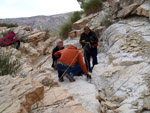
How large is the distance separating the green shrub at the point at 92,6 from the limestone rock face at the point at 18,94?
9994mm

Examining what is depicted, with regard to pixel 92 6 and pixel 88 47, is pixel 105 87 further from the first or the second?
pixel 92 6

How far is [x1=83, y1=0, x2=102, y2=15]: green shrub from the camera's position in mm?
10938

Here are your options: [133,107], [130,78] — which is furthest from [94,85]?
[133,107]

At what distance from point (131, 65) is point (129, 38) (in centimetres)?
123

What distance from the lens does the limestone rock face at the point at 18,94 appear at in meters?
1.56

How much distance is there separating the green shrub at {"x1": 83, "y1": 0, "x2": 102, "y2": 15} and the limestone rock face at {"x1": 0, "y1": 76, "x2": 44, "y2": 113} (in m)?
9.99

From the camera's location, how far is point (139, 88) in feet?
7.37

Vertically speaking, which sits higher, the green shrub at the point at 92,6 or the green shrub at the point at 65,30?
the green shrub at the point at 92,6

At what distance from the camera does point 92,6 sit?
36.8 feet

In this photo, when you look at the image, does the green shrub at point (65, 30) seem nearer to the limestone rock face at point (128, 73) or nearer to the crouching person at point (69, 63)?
the limestone rock face at point (128, 73)

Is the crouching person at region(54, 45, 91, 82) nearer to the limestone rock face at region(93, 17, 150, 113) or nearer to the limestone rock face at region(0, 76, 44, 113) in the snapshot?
the limestone rock face at region(93, 17, 150, 113)

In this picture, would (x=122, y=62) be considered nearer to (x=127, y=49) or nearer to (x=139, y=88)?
(x=127, y=49)

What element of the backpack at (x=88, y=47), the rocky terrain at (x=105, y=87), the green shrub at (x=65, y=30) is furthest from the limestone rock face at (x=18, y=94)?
the green shrub at (x=65, y=30)

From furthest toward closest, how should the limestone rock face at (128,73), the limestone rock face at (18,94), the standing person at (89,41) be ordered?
the standing person at (89,41)
the limestone rock face at (128,73)
the limestone rock face at (18,94)
